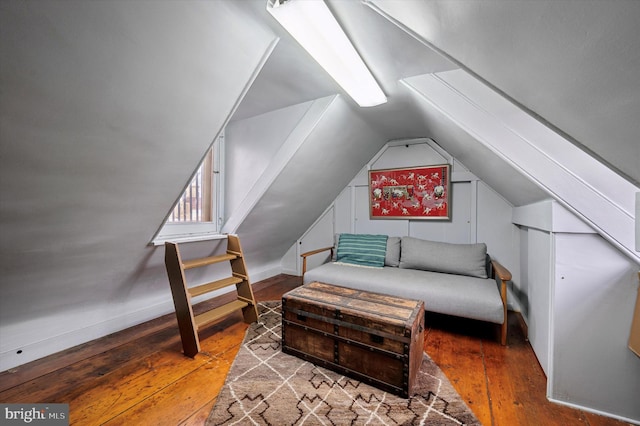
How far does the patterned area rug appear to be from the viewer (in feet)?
4.31

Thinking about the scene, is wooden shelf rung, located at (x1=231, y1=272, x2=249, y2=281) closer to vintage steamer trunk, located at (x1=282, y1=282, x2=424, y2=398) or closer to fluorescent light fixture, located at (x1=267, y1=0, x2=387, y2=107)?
vintage steamer trunk, located at (x1=282, y1=282, x2=424, y2=398)

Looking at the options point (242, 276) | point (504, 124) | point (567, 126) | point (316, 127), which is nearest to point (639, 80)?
point (567, 126)

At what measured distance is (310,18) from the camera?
1.19m

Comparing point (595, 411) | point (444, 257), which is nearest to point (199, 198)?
point (444, 257)

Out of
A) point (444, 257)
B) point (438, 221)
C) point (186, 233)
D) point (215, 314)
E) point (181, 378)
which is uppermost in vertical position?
point (438, 221)

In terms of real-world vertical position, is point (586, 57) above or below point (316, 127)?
below

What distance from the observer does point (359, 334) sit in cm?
163

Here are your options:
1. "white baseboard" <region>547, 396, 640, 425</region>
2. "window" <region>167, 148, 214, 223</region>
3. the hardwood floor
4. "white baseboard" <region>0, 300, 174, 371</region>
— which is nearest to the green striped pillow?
the hardwood floor

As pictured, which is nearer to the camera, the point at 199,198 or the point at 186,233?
the point at 186,233

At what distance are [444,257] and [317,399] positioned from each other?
1991mm

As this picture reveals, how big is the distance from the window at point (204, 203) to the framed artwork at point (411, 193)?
195 centimetres

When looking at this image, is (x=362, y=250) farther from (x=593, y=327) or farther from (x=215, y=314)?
(x=593, y=327)

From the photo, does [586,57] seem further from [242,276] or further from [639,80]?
[242,276]

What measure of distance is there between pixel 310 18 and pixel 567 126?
111 centimetres
